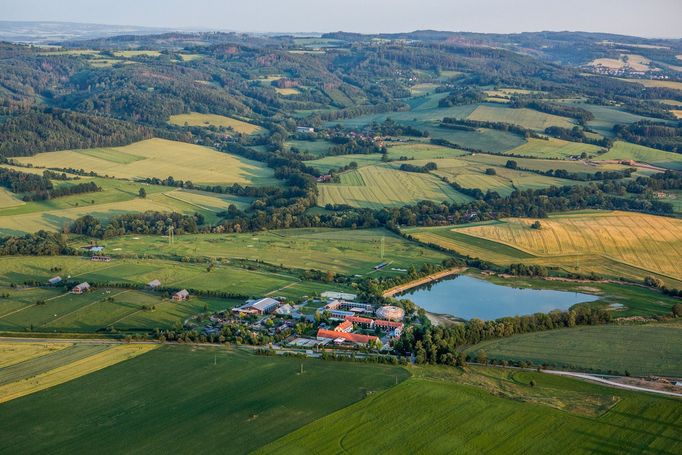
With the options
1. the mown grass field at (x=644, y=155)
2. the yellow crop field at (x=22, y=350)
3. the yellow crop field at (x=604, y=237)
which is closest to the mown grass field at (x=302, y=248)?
the yellow crop field at (x=604, y=237)

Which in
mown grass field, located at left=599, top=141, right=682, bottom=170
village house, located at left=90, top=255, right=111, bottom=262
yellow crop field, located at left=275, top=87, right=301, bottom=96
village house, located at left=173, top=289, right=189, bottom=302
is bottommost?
village house, located at left=90, top=255, right=111, bottom=262

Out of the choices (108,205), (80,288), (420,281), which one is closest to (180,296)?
(80,288)

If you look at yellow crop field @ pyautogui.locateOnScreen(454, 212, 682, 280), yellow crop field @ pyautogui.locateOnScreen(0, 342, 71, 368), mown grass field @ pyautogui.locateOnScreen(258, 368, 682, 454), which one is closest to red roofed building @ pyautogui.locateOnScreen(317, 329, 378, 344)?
mown grass field @ pyautogui.locateOnScreen(258, 368, 682, 454)

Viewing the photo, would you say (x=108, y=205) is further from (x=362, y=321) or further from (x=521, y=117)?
(x=521, y=117)

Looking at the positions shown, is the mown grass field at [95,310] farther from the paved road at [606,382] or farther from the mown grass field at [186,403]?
the paved road at [606,382]

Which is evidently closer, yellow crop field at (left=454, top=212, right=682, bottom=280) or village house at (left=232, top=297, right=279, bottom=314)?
village house at (left=232, top=297, right=279, bottom=314)

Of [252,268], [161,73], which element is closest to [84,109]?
[161,73]

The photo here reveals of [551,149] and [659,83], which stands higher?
[659,83]

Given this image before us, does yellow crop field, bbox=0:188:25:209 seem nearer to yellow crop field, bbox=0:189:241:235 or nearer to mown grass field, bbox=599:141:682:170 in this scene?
yellow crop field, bbox=0:189:241:235
